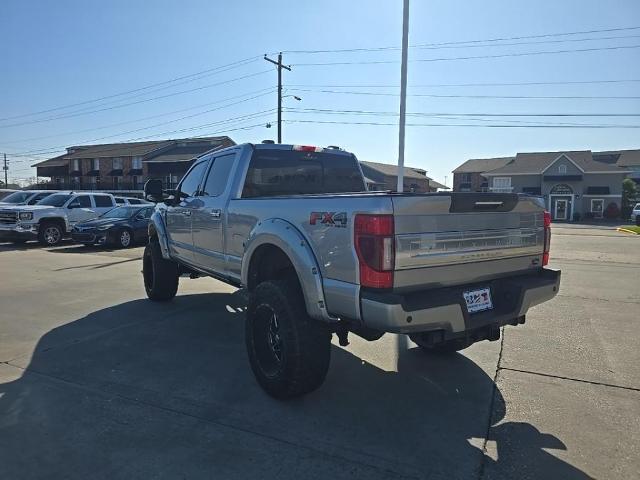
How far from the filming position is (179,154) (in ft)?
159

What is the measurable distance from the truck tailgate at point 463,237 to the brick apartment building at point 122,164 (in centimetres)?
4342

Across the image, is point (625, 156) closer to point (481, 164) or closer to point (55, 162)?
point (481, 164)

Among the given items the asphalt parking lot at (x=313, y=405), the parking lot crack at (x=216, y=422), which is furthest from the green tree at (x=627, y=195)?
Answer: the parking lot crack at (x=216, y=422)

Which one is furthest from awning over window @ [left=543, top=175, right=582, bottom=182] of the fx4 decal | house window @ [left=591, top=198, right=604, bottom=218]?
the fx4 decal

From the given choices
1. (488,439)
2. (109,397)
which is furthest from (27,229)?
(488,439)

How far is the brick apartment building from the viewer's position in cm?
4775

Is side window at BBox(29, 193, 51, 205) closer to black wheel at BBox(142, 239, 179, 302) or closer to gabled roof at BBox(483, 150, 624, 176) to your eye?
black wheel at BBox(142, 239, 179, 302)

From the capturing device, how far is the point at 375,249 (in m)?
2.96

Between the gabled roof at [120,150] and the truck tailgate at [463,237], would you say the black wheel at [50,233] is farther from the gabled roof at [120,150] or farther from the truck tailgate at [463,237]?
the gabled roof at [120,150]

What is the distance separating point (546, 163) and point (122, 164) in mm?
46774

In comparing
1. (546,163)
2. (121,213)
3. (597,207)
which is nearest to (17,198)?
(121,213)

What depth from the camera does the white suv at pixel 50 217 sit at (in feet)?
51.3

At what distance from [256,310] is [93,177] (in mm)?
57351

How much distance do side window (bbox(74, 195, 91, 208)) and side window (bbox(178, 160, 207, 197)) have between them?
13.3 metres
